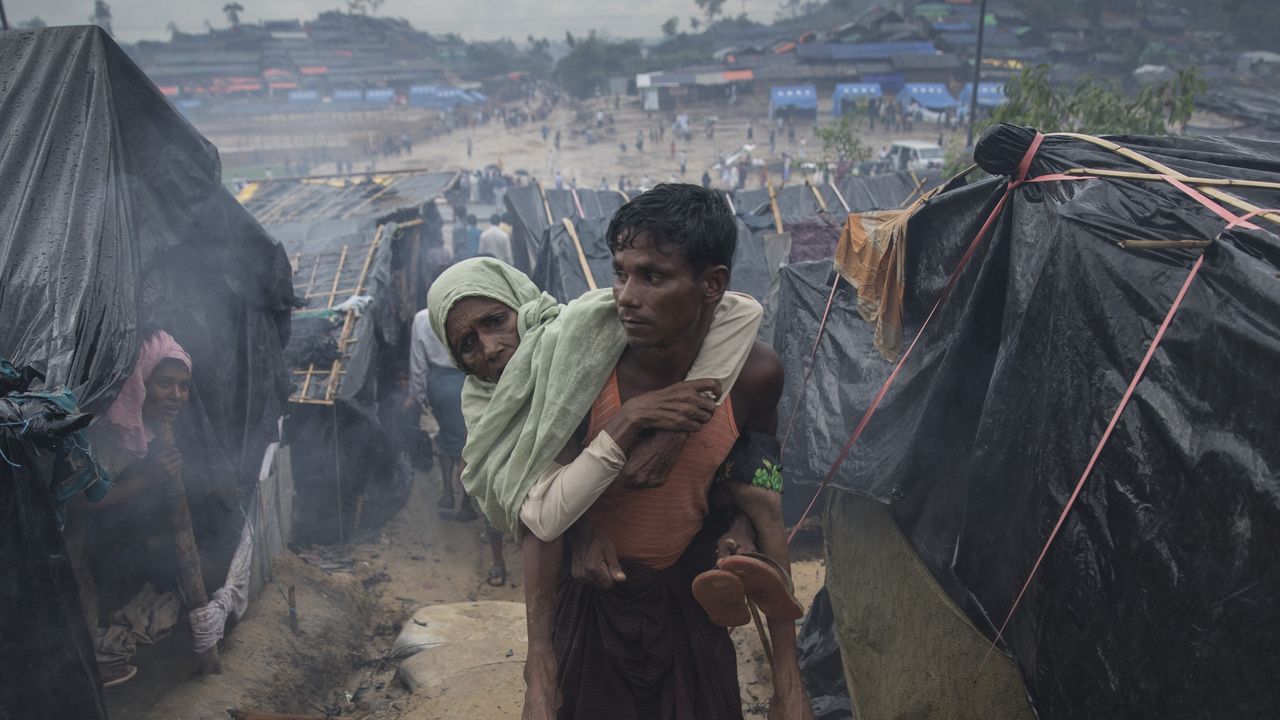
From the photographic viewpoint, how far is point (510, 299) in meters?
2.14

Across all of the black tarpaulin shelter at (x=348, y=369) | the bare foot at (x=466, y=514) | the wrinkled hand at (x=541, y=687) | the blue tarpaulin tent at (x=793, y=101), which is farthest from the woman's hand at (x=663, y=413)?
the blue tarpaulin tent at (x=793, y=101)

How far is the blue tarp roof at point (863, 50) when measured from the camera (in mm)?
42688

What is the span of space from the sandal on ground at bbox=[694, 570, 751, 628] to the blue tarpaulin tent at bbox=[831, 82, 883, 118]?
39613mm

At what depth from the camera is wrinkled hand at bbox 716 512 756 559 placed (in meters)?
1.85

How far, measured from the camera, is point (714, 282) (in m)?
1.73

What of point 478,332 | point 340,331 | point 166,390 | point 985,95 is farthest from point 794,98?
point 478,332

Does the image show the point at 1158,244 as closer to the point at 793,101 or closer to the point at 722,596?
the point at 722,596

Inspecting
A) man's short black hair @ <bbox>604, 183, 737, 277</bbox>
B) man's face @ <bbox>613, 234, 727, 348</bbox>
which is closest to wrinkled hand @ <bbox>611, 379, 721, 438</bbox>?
man's face @ <bbox>613, 234, 727, 348</bbox>

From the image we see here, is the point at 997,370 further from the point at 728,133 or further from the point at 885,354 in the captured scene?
the point at 728,133

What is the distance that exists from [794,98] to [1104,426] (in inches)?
1576

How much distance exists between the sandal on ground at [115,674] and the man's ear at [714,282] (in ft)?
10.5

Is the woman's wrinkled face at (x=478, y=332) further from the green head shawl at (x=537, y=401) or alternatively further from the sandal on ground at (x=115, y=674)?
the sandal on ground at (x=115, y=674)

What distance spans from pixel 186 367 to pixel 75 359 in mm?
801

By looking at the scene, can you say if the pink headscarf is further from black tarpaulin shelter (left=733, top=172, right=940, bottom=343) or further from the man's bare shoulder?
black tarpaulin shelter (left=733, top=172, right=940, bottom=343)
